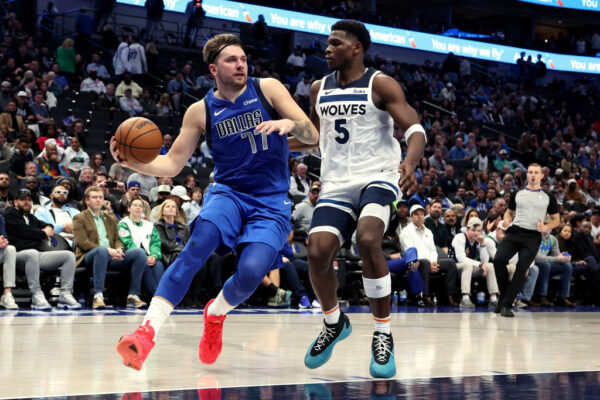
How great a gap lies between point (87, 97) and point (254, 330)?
32.7ft

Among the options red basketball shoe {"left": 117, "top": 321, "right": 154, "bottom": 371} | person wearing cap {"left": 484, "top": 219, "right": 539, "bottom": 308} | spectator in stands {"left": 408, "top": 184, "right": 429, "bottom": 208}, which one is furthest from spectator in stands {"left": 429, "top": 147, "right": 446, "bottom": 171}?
red basketball shoe {"left": 117, "top": 321, "right": 154, "bottom": 371}

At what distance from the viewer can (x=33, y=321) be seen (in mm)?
7238

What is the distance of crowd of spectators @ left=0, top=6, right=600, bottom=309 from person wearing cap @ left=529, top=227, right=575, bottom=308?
2cm

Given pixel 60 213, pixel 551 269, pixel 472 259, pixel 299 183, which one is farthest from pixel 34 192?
pixel 551 269

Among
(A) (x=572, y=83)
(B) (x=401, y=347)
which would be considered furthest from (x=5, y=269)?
(A) (x=572, y=83)

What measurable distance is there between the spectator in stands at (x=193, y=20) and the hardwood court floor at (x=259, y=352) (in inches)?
564

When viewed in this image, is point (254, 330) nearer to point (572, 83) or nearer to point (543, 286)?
point (543, 286)

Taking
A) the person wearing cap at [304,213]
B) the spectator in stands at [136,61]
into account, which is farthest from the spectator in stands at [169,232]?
the spectator in stands at [136,61]

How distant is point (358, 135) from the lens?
15.3ft

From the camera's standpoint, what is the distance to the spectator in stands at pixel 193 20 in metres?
21.6

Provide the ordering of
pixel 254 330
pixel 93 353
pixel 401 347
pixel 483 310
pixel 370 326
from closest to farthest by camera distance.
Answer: pixel 93 353, pixel 401 347, pixel 254 330, pixel 370 326, pixel 483 310

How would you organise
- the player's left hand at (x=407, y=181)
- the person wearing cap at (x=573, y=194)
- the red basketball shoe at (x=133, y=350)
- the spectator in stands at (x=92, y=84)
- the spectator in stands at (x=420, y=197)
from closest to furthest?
the red basketball shoe at (x=133, y=350), the player's left hand at (x=407, y=181), the spectator in stands at (x=420, y=197), the spectator in stands at (x=92, y=84), the person wearing cap at (x=573, y=194)

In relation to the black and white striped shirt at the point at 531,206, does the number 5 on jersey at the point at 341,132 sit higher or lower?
higher

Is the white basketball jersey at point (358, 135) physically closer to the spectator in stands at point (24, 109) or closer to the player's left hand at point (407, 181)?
the player's left hand at point (407, 181)
